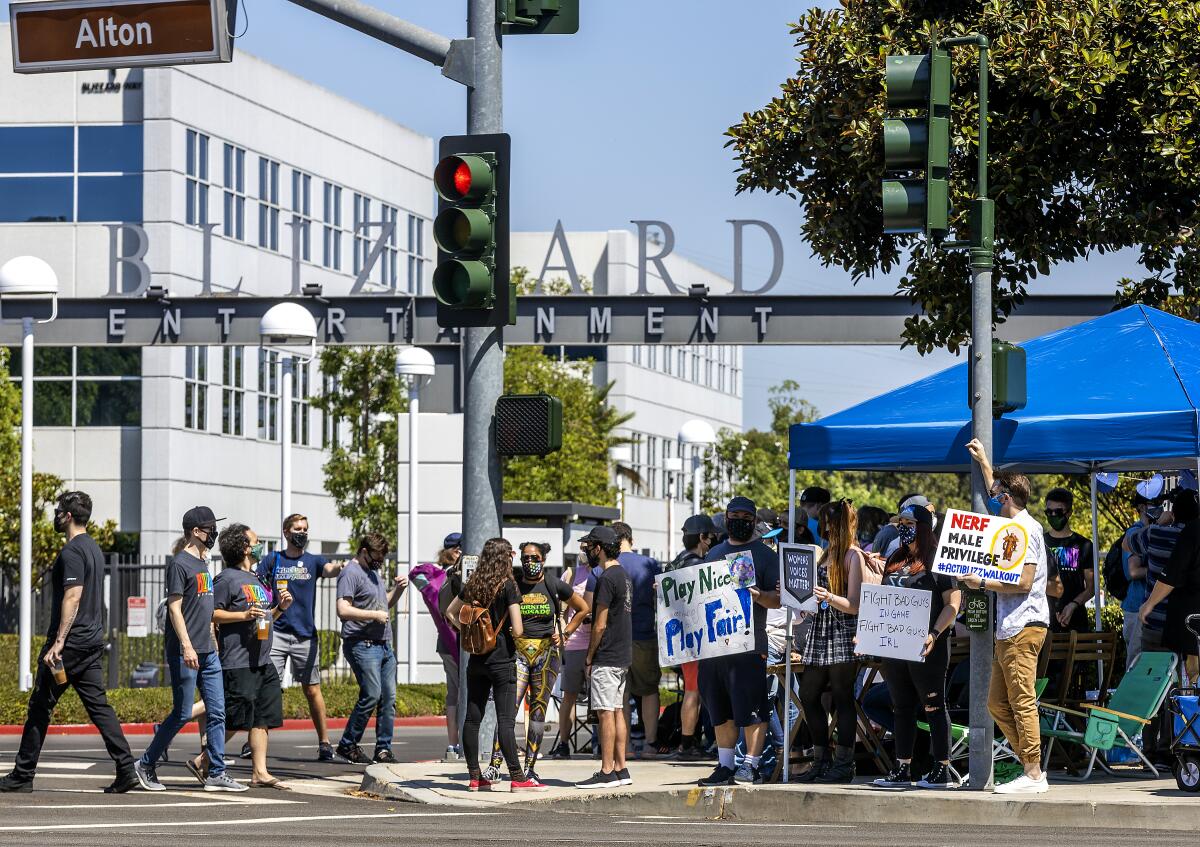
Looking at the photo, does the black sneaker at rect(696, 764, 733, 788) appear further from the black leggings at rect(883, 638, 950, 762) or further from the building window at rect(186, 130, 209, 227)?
the building window at rect(186, 130, 209, 227)

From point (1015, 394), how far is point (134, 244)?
40.7m

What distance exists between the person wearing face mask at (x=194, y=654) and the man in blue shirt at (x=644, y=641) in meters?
3.93

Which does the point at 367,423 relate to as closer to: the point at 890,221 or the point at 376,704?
the point at 376,704

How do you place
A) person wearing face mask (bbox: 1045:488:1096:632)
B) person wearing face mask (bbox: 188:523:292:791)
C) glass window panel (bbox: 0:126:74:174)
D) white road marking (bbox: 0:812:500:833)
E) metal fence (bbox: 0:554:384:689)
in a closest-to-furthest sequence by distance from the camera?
1. white road marking (bbox: 0:812:500:833)
2. person wearing face mask (bbox: 188:523:292:791)
3. person wearing face mask (bbox: 1045:488:1096:632)
4. metal fence (bbox: 0:554:384:689)
5. glass window panel (bbox: 0:126:74:174)

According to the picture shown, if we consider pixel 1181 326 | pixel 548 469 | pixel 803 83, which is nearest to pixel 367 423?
Result: pixel 548 469

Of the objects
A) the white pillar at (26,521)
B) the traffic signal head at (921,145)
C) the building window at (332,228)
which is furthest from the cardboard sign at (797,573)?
the building window at (332,228)

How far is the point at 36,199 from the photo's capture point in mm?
52812

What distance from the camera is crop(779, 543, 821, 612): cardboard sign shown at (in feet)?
44.0

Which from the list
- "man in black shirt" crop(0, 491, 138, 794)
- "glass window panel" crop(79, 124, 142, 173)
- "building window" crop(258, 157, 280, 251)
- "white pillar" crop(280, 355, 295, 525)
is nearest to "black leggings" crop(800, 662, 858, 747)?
"man in black shirt" crop(0, 491, 138, 794)

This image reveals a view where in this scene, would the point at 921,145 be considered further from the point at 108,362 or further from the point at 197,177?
the point at 108,362

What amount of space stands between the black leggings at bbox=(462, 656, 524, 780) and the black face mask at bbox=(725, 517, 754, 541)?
1.76m

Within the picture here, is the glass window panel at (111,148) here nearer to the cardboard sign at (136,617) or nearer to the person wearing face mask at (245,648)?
the cardboard sign at (136,617)

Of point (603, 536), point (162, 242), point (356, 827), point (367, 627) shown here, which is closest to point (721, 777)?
point (603, 536)

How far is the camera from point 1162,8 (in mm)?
17500
